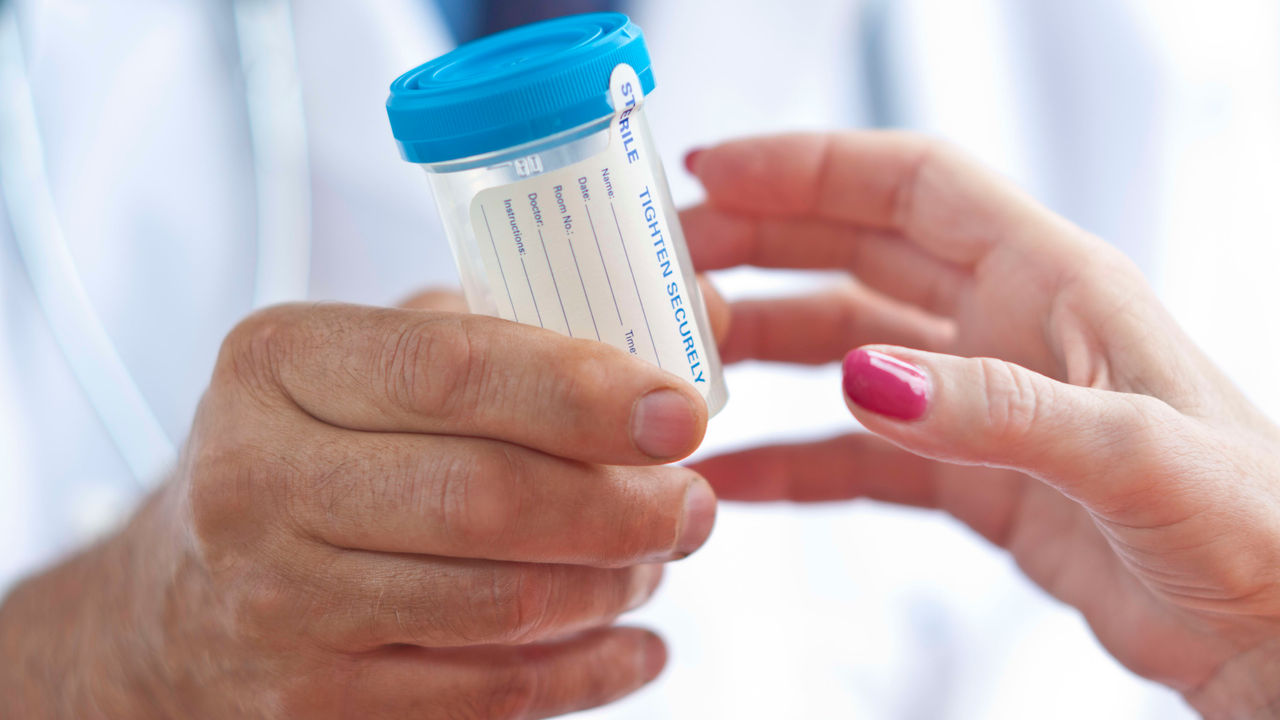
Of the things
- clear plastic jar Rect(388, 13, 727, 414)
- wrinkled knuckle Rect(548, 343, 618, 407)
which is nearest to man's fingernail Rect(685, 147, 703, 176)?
clear plastic jar Rect(388, 13, 727, 414)

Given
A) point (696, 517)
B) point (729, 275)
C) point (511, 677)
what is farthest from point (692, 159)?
point (511, 677)

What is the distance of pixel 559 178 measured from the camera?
549 mm

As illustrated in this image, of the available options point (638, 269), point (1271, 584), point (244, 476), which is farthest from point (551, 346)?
point (1271, 584)

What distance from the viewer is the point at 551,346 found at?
572 millimetres

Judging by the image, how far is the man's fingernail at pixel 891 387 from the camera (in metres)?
0.54

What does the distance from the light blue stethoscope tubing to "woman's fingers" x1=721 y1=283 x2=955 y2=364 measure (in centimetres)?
52

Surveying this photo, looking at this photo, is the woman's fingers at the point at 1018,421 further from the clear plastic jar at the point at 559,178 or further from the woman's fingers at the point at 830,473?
the woman's fingers at the point at 830,473

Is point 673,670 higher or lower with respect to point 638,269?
lower

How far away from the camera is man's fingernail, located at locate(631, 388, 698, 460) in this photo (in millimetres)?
562

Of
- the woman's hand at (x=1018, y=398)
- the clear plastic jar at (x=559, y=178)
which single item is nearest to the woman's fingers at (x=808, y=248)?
the woman's hand at (x=1018, y=398)

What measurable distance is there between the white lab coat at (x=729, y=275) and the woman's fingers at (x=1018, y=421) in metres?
0.53

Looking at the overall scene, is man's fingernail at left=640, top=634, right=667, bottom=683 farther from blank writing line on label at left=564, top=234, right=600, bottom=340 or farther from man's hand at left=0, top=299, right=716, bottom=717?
blank writing line on label at left=564, top=234, right=600, bottom=340

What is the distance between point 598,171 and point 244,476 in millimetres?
318

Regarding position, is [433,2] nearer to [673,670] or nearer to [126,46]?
[126,46]
